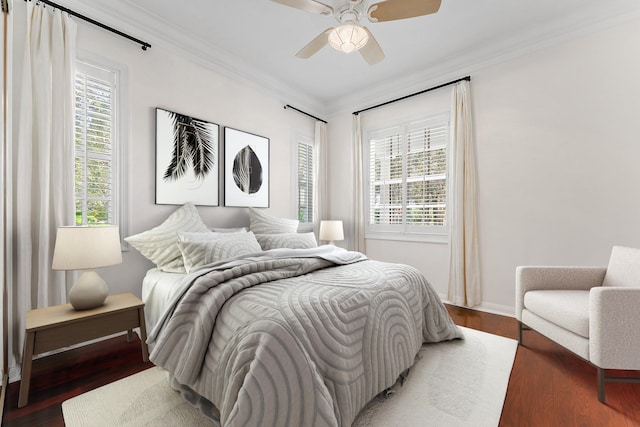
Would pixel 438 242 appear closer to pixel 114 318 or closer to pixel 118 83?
pixel 114 318

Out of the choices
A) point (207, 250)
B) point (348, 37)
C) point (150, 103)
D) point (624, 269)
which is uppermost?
point (348, 37)

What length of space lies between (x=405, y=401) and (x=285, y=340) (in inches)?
36.4

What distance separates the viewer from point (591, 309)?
1729 millimetres

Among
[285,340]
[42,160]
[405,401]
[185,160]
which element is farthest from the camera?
[185,160]

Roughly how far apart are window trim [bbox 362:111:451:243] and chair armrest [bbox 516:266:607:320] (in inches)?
47.5

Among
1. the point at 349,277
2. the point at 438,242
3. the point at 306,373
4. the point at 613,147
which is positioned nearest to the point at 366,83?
the point at 438,242

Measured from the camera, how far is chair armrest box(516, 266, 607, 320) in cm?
232

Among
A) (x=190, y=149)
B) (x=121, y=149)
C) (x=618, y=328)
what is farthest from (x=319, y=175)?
(x=618, y=328)

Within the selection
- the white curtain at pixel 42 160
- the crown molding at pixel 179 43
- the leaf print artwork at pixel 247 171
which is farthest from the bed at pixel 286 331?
the crown molding at pixel 179 43

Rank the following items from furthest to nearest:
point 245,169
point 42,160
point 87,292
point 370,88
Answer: point 370,88 < point 245,169 < point 42,160 < point 87,292

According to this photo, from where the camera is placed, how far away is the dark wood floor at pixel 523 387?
1509mm

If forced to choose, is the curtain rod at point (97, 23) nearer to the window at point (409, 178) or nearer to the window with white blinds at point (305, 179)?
the window with white blinds at point (305, 179)

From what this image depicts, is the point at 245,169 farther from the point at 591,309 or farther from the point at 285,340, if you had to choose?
the point at 591,309

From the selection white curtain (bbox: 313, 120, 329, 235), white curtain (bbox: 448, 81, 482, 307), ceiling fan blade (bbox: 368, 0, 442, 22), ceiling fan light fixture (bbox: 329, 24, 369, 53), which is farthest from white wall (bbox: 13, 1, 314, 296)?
white curtain (bbox: 448, 81, 482, 307)
